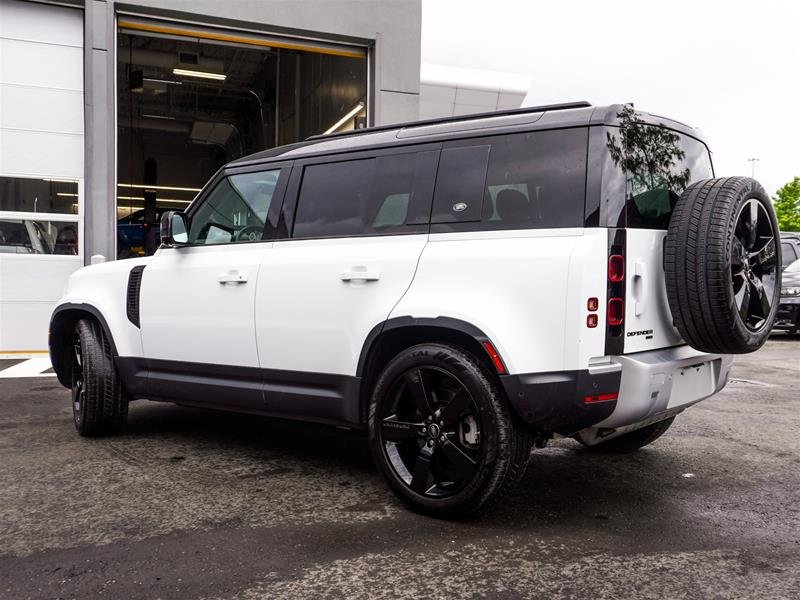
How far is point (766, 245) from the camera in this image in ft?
12.1

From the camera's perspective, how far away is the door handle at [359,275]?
379 centimetres

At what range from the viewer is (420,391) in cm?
356

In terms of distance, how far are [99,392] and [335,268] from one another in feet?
7.26

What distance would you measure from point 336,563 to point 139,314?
2634 millimetres

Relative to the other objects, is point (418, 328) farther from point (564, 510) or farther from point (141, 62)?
point (141, 62)

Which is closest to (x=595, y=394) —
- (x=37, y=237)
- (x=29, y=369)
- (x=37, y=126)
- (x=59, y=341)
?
(x=59, y=341)

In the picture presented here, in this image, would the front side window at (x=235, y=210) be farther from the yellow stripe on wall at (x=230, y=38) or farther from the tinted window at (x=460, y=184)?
the yellow stripe on wall at (x=230, y=38)

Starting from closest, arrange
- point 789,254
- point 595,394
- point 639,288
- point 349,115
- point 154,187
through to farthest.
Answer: point 595,394, point 639,288, point 349,115, point 789,254, point 154,187

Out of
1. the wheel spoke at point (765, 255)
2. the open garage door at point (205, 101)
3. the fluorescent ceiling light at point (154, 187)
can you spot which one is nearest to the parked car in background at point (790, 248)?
the open garage door at point (205, 101)

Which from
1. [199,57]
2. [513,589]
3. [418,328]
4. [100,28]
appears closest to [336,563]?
[513,589]

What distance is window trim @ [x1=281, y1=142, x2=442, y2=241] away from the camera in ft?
12.4

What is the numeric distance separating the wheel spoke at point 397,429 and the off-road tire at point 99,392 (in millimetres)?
2366

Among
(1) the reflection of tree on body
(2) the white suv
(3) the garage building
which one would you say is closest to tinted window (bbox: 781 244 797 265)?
(3) the garage building

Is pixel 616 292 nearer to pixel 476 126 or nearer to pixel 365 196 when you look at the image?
pixel 476 126
